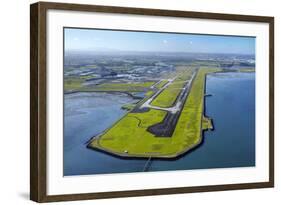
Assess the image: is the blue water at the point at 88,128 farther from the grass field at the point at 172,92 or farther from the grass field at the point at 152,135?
the grass field at the point at 172,92

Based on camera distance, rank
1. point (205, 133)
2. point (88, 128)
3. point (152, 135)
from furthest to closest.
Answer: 1. point (205, 133)
2. point (152, 135)
3. point (88, 128)

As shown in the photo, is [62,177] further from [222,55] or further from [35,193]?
[222,55]

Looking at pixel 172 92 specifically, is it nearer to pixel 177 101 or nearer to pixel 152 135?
pixel 177 101

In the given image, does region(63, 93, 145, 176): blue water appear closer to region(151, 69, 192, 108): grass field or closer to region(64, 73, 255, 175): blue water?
region(64, 73, 255, 175): blue water

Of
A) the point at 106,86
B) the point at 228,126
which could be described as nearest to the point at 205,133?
the point at 228,126

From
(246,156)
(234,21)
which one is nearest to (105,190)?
(246,156)

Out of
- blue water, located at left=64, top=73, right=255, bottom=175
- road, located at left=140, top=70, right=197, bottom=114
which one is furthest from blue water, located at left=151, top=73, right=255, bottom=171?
road, located at left=140, top=70, right=197, bottom=114

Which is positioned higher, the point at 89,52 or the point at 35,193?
the point at 89,52
